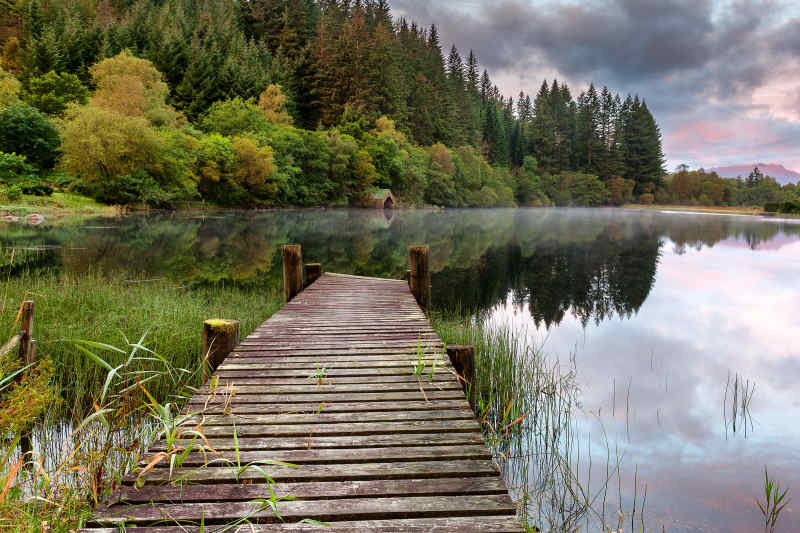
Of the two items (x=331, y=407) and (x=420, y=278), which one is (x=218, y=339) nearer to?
(x=331, y=407)

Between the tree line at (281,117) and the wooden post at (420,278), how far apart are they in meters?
26.1

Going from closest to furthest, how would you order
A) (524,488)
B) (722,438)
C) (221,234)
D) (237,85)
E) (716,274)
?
1. (524,488)
2. (722,438)
3. (716,274)
4. (221,234)
5. (237,85)

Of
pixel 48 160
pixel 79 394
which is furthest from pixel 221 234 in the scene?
pixel 79 394

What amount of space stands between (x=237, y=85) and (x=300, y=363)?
180 feet

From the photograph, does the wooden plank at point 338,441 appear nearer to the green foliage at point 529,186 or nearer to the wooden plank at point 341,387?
the wooden plank at point 341,387

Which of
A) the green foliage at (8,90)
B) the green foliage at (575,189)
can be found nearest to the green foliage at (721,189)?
the green foliage at (575,189)

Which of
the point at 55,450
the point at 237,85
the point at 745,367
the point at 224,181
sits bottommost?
the point at 745,367

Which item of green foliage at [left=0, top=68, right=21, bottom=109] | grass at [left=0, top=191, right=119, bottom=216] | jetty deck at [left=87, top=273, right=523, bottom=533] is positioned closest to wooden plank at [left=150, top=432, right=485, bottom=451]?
jetty deck at [left=87, top=273, right=523, bottom=533]

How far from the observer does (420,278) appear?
26.7 ft

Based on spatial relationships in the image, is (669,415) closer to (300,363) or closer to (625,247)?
(300,363)

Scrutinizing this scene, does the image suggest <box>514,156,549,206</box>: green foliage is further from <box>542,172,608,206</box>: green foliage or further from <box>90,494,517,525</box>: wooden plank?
<box>90,494,517,525</box>: wooden plank

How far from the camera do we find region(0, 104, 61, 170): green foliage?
26.8 meters

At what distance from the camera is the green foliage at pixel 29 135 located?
26828 mm

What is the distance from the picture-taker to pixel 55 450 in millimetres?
3824
